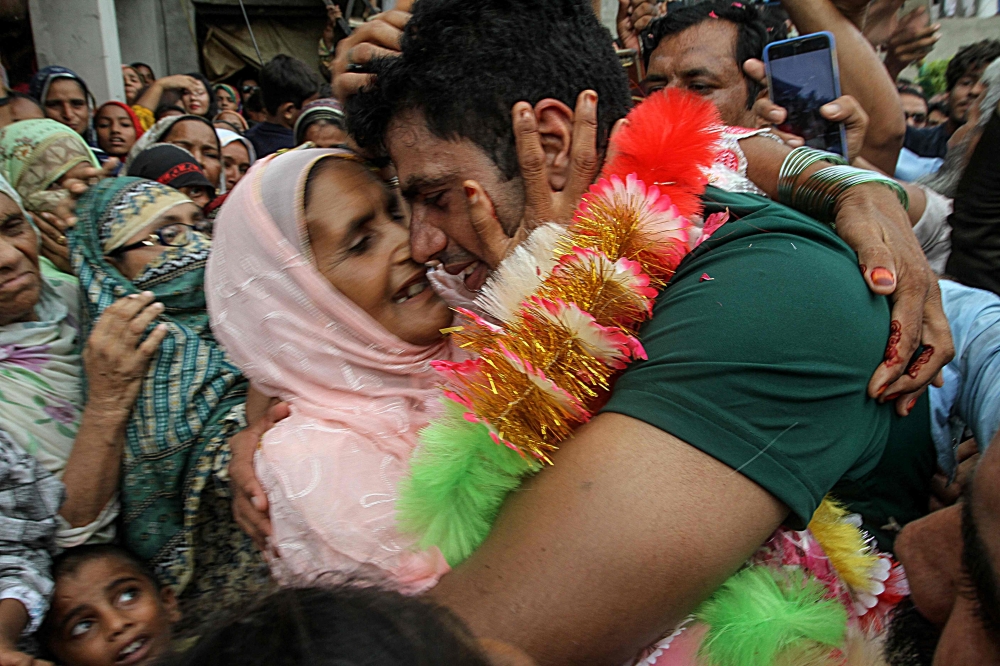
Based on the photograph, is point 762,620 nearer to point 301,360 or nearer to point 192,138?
point 301,360

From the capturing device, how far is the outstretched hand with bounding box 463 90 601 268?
65.3 inches

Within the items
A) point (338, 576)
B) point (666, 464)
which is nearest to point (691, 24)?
point (666, 464)

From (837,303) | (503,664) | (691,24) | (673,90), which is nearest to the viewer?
(503,664)

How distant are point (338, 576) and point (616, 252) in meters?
0.81

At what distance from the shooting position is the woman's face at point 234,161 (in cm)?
607

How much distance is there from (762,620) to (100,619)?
2.12m

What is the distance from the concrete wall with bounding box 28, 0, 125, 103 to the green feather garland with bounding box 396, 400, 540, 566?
9.32 meters

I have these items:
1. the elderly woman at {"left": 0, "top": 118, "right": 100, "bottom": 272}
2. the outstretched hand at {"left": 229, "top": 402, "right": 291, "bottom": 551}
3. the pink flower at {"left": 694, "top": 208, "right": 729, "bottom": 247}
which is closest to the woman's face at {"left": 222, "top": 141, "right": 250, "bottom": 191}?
the elderly woman at {"left": 0, "top": 118, "right": 100, "bottom": 272}

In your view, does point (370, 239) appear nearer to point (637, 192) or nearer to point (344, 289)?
point (344, 289)

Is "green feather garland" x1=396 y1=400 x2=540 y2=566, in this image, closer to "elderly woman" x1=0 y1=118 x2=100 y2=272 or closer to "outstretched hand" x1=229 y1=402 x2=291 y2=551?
"outstretched hand" x1=229 y1=402 x2=291 y2=551

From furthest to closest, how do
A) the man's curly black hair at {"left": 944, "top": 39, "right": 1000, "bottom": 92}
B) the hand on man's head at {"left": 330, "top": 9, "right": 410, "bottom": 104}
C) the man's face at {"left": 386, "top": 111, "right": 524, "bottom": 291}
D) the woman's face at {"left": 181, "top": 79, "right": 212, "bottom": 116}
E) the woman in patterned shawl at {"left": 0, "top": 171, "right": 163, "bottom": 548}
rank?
the woman's face at {"left": 181, "top": 79, "right": 212, "bottom": 116}
the man's curly black hair at {"left": 944, "top": 39, "right": 1000, "bottom": 92}
the woman in patterned shawl at {"left": 0, "top": 171, "right": 163, "bottom": 548}
the hand on man's head at {"left": 330, "top": 9, "right": 410, "bottom": 104}
the man's face at {"left": 386, "top": 111, "right": 524, "bottom": 291}

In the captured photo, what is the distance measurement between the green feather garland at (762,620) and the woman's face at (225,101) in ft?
34.0

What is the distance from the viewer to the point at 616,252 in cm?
142

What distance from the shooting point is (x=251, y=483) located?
75.3 inches
